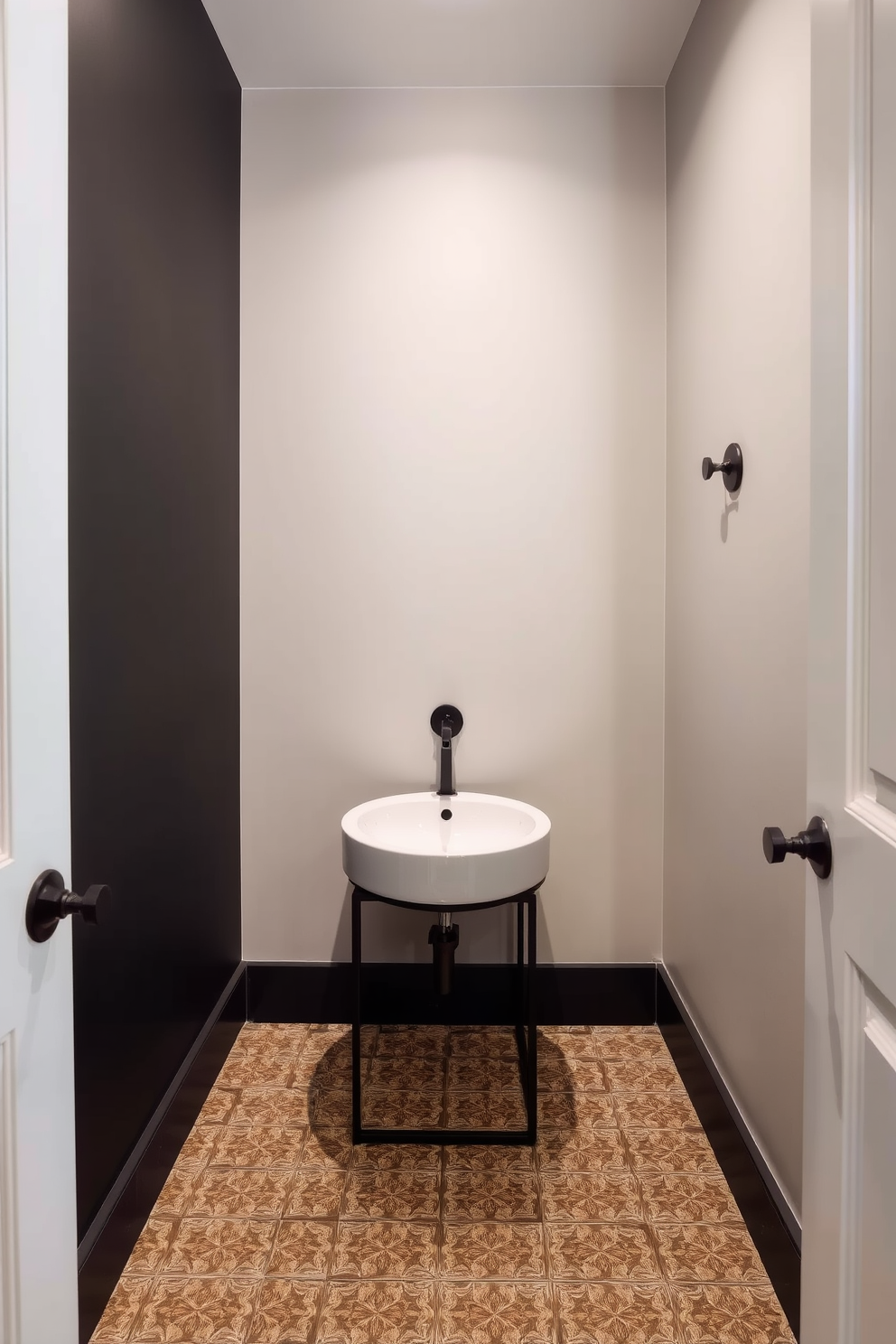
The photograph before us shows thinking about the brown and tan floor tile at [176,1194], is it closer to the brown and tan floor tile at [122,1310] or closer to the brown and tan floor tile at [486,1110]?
the brown and tan floor tile at [122,1310]

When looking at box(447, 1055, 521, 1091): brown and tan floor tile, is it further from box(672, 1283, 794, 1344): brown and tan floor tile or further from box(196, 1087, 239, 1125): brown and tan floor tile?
box(672, 1283, 794, 1344): brown and tan floor tile

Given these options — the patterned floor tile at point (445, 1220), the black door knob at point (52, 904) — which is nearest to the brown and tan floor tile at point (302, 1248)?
the patterned floor tile at point (445, 1220)

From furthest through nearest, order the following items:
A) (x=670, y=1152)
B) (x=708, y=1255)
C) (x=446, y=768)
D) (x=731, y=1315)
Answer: (x=446, y=768)
(x=670, y=1152)
(x=708, y=1255)
(x=731, y=1315)

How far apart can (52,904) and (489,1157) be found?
135 centimetres

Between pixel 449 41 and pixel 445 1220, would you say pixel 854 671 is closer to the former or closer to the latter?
pixel 445 1220

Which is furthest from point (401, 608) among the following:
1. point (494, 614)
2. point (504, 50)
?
point (504, 50)

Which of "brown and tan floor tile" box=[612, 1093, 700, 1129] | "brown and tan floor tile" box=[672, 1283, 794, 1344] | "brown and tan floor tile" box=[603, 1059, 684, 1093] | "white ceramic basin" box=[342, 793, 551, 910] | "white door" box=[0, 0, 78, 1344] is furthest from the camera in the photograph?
"brown and tan floor tile" box=[603, 1059, 684, 1093]

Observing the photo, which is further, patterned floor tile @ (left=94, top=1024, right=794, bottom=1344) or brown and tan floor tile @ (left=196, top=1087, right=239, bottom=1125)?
brown and tan floor tile @ (left=196, top=1087, right=239, bottom=1125)

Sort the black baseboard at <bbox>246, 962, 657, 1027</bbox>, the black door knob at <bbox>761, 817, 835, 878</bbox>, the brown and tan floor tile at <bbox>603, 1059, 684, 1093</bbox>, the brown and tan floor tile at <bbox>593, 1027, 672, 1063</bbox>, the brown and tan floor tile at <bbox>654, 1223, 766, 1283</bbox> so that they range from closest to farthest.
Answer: the black door knob at <bbox>761, 817, 835, 878</bbox> → the brown and tan floor tile at <bbox>654, 1223, 766, 1283</bbox> → the brown and tan floor tile at <bbox>603, 1059, 684, 1093</bbox> → the brown and tan floor tile at <bbox>593, 1027, 672, 1063</bbox> → the black baseboard at <bbox>246, 962, 657, 1027</bbox>

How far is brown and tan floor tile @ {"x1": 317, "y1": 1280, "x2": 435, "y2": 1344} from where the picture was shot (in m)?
1.33

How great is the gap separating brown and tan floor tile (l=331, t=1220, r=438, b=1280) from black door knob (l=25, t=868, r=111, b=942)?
3.40 feet

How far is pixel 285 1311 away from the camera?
4.51ft

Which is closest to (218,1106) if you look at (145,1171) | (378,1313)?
(145,1171)

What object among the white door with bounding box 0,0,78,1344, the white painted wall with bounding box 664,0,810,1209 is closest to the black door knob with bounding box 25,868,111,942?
the white door with bounding box 0,0,78,1344
